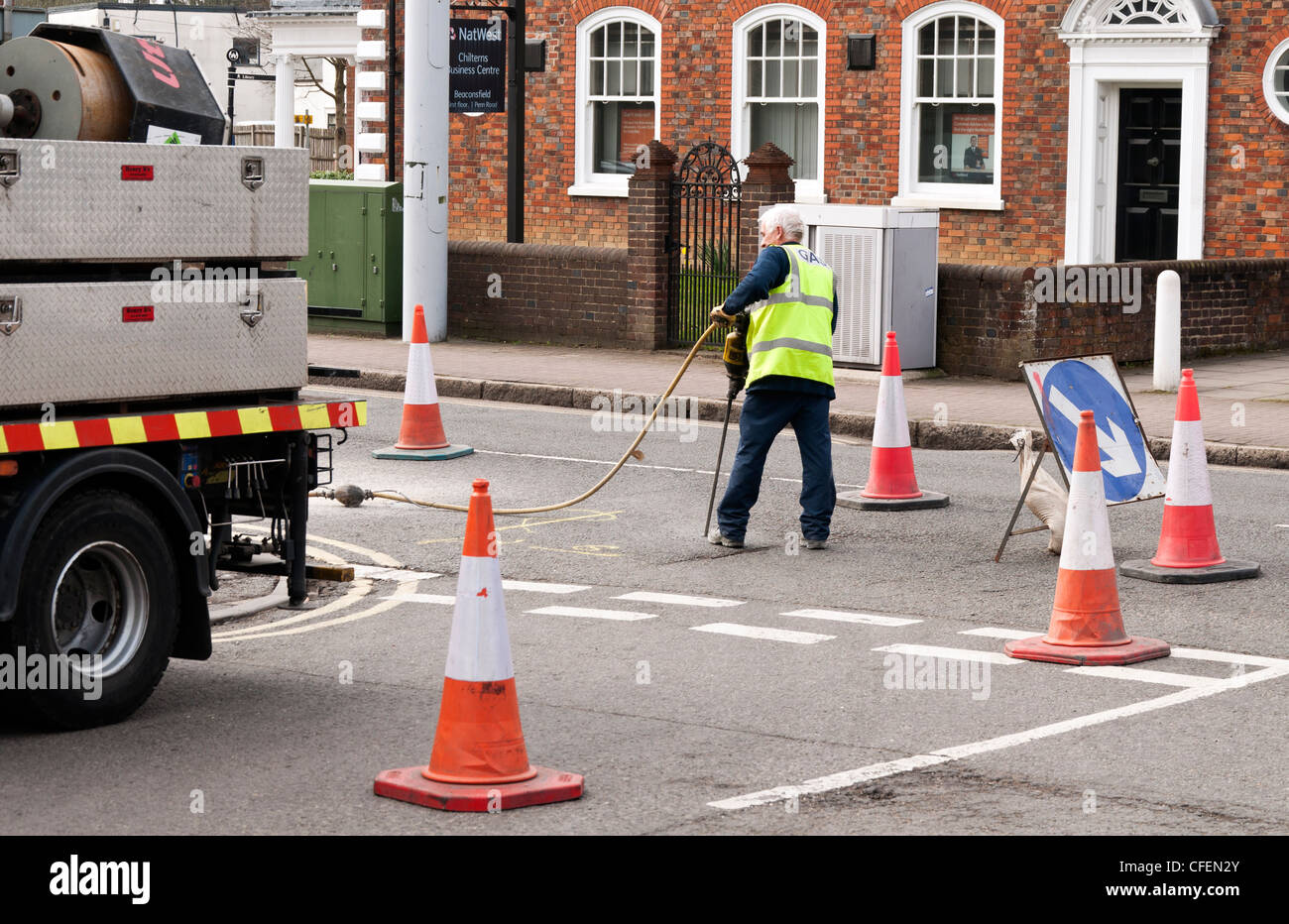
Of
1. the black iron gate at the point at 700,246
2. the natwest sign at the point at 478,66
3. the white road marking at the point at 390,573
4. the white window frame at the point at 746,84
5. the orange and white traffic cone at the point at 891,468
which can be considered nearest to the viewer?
the white road marking at the point at 390,573

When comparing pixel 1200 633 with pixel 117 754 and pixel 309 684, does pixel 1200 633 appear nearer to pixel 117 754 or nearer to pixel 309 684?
pixel 309 684

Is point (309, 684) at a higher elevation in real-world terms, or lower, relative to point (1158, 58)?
lower

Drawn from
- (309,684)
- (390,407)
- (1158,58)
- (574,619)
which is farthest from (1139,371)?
(309,684)

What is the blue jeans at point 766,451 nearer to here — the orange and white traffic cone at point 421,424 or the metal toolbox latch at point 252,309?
the orange and white traffic cone at point 421,424

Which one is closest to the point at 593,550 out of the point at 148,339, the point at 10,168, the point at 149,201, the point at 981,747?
the point at 148,339

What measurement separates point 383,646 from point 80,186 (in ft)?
8.00

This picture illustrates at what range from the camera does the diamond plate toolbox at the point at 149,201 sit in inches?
271

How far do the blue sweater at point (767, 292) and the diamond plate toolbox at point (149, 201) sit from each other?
10.8ft

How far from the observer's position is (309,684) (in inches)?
307

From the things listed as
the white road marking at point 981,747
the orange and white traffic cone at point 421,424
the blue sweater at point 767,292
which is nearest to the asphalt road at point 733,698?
the white road marking at point 981,747

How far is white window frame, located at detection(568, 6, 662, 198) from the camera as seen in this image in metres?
26.7

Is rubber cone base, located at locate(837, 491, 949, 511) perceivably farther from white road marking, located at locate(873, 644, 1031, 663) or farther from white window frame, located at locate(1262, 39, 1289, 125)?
white window frame, located at locate(1262, 39, 1289, 125)

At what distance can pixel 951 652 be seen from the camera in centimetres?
830

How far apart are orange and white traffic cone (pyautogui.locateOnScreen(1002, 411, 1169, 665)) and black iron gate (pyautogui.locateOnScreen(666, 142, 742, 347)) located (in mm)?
12179
